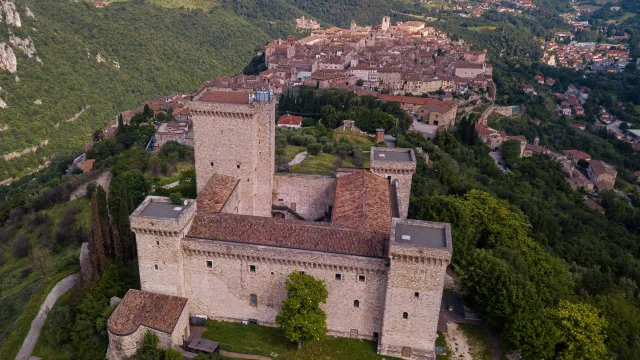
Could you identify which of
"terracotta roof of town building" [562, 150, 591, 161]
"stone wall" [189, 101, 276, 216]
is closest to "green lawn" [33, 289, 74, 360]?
"stone wall" [189, 101, 276, 216]

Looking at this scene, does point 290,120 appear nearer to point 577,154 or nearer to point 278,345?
point 278,345

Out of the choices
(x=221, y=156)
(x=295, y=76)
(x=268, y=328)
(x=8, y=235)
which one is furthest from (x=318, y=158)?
(x=295, y=76)

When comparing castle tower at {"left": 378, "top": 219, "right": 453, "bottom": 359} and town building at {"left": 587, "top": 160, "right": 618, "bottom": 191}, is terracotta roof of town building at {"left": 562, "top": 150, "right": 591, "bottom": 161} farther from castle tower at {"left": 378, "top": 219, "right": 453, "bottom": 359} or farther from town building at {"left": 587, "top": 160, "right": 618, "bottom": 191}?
castle tower at {"left": 378, "top": 219, "right": 453, "bottom": 359}

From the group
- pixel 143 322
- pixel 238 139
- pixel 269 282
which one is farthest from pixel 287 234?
pixel 238 139

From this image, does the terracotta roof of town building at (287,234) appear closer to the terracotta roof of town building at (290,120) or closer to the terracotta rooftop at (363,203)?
the terracotta rooftop at (363,203)

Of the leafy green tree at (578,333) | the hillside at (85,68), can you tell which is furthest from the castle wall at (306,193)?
the hillside at (85,68)
